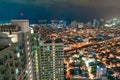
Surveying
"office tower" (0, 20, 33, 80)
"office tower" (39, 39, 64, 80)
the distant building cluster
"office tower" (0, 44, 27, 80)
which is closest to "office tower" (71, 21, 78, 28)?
the distant building cluster

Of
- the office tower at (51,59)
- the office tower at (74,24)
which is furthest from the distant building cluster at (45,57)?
the office tower at (74,24)

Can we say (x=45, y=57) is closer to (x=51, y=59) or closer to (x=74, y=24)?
(x=51, y=59)

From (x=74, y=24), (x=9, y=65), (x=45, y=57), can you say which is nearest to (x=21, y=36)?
(x=9, y=65)

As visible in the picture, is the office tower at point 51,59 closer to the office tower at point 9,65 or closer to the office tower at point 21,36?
the office tower at point 21,36

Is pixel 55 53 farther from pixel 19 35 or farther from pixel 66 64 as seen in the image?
pixel 66 64

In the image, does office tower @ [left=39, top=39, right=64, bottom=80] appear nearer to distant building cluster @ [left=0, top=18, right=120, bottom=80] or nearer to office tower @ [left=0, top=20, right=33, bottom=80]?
distant building cluster @ [left=0, top=18, right=120, bottom=80]

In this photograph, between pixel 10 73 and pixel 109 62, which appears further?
pixel 109 62

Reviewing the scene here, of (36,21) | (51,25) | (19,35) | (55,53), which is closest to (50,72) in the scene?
(55,53)

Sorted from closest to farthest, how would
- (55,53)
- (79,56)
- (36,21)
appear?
(55,53) < (79,56) < (36,21)
